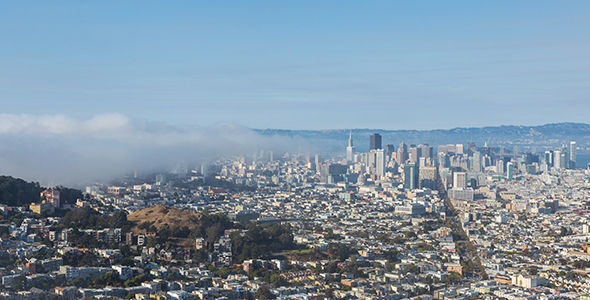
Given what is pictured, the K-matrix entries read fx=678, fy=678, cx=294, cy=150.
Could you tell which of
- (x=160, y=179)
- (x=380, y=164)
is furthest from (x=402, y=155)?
(x=160, y=179)

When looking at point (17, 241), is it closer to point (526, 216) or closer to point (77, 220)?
point (77, 220)

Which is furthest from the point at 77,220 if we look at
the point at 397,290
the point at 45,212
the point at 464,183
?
the point at 464,183

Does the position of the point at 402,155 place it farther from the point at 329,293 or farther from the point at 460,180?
the point at 329,293

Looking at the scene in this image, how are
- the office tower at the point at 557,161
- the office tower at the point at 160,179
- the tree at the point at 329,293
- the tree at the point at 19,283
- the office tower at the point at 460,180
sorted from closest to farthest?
the tree at the point at 19,283
the tree at the point at 329,293
the office tower at the point at 160,179
the office tower at the point at 460,180
the office tower at the point at 557,161

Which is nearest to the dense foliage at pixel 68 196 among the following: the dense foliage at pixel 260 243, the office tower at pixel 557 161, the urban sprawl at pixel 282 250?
the urban sprawl at pixel 282 250

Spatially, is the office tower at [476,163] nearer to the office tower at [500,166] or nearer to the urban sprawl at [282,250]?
the office tower at [500,166]

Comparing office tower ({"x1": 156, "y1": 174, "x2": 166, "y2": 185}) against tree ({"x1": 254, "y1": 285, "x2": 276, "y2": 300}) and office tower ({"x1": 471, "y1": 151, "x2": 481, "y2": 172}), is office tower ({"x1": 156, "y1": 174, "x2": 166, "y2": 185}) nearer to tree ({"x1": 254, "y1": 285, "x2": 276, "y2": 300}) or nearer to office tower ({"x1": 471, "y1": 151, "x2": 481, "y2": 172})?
tree ({"x1": 254, "y1": 285, "x2": 276, "y2": 300})
